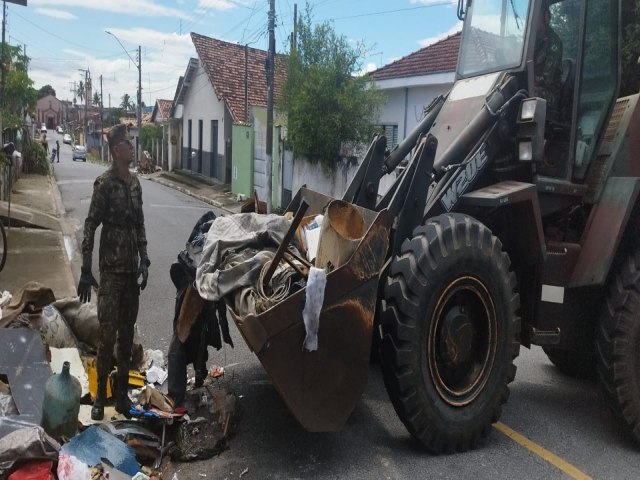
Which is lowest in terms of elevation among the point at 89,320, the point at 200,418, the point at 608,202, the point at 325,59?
the point at 200,418

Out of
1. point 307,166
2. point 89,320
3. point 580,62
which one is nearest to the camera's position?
point 580,62

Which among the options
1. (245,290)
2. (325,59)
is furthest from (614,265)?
(325,59)

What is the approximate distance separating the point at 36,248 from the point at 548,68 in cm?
915

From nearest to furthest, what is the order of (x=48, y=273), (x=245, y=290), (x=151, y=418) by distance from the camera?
1. (x=245, y=290)
2. (x=151, y=418)
3. (x=48, y=273)

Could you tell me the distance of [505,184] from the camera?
4.58 metres

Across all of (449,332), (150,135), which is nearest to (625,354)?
(449,332)

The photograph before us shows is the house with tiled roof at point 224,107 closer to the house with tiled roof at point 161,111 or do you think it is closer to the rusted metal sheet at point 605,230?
the house with tiled roof at point 161,111

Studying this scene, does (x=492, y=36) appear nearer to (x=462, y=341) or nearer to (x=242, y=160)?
(x=462, y=341)

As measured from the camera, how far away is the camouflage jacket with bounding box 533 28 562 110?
4.79 metres

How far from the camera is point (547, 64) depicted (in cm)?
488

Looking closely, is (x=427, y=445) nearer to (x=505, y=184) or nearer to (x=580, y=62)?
(x=505, y=184)

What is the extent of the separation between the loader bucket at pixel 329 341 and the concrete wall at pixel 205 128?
24852 millimetres

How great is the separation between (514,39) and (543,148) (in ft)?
3.01

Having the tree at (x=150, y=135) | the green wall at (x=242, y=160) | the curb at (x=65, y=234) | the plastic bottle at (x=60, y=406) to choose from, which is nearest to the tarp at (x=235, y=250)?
the plastic bottle at (x=60, y=406)
